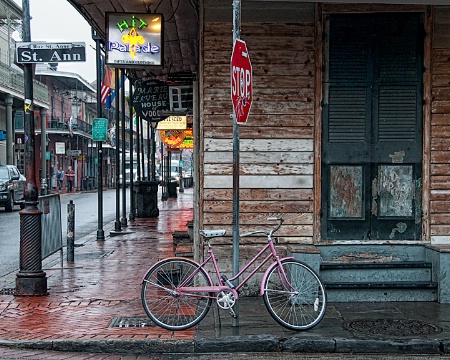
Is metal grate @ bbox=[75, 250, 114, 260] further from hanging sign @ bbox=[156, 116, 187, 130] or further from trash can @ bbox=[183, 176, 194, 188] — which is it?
trash can @ bbox=[183, 176, 194, 188]

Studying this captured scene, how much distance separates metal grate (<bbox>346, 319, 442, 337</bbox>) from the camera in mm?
6844

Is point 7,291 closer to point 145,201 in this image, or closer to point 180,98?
point 180,98

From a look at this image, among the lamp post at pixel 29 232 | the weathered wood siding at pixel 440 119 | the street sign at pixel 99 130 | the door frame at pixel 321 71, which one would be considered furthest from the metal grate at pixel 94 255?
the weathered wood siding at pixel 440 119

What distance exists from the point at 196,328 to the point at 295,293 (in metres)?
1.09

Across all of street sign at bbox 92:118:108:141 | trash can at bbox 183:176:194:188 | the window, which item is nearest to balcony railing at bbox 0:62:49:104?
trash can at bbox 183:176:194:188

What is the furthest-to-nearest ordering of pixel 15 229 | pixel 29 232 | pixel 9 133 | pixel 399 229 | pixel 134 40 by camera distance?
pixel 9 133
pixel 15 229
pixel 134 40
pixel 29 232
pixel 399 229

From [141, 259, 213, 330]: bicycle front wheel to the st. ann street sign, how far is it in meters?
3.57

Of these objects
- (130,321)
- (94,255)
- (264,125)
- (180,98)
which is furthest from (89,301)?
(180,98)

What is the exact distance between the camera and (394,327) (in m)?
7.08

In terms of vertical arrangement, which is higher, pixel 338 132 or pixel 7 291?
pixel 338 132

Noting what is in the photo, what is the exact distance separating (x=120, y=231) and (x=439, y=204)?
10.7 meters

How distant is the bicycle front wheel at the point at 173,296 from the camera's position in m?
7.04

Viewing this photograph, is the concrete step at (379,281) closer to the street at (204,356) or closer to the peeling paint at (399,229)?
the peeling paint at (399,229)

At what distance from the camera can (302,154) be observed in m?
8.56
